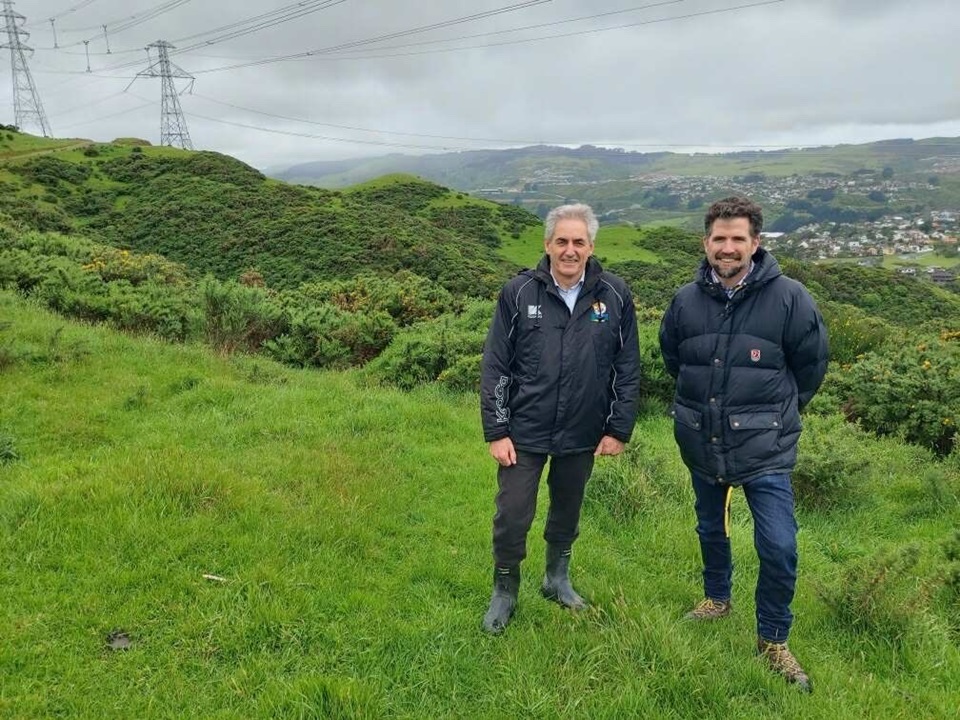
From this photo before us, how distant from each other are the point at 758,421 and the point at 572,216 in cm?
133

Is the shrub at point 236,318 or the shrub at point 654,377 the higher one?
the shrub at point 236,318

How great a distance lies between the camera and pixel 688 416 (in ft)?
10.4

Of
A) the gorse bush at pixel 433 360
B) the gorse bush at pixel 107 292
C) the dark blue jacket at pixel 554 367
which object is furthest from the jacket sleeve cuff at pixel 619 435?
the gorse bush at pixel 107 292

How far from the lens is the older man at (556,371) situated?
3213 millimetres

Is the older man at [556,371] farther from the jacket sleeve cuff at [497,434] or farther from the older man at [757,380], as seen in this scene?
the older man at [757,380]

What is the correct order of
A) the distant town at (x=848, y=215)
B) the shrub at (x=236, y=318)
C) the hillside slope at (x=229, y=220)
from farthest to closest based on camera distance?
the distant town at (x=848, y=215)
the hillside slope at (x=229, y=220)
the shrub at (x=236, y=318)

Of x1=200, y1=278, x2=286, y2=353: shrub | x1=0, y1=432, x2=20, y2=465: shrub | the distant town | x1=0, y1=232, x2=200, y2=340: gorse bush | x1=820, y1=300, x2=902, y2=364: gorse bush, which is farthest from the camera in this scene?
the distant town

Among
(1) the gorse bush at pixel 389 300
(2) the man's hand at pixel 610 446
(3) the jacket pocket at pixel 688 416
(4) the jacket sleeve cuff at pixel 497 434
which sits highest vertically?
(3) the jacket pocket at pixel 688 416

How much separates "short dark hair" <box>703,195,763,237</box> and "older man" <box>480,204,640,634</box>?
59cm

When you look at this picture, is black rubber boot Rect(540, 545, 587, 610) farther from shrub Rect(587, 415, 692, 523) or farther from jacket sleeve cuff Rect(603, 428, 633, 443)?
shrub Rect(587, 415, 692, 523)

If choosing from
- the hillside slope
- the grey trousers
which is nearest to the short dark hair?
the grey trousers

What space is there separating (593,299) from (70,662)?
301cm

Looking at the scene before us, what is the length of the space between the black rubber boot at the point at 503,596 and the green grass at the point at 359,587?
0.23ft

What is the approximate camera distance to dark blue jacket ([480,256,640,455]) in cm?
322
